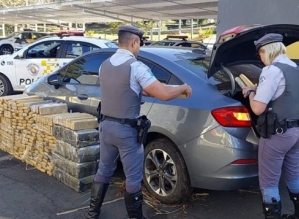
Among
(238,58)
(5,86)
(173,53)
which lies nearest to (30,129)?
(173,53)

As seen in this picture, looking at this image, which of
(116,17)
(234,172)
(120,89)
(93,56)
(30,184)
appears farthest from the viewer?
(116,17)

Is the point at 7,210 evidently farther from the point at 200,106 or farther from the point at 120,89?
the point at 200,106

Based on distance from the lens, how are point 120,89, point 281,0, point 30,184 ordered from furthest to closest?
point 281,0
point 30,184
point 120,89

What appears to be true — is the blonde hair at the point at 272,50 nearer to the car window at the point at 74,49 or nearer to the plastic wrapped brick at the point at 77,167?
the plastic wrapped brick at the point at 77,167

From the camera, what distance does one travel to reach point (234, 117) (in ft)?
11.3

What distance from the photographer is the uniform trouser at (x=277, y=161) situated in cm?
315

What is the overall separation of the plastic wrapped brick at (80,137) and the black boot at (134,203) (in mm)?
1033

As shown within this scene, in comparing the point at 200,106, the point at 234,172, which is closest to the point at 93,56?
the point at 200,106

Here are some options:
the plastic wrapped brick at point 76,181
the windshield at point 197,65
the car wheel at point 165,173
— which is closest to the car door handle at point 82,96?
the plastic wrapped brick at point 76,181

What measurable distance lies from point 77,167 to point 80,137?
1.09 feet

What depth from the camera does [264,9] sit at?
7.75 metres

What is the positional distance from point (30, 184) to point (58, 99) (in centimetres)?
134

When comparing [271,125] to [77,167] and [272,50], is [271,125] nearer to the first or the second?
[272,50]

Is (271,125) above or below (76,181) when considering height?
above
